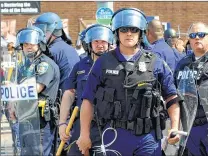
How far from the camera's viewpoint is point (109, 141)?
473cm

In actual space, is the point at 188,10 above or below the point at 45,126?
above

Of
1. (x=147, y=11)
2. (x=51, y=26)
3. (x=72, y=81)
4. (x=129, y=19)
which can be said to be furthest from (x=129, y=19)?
(x=147, y=11)

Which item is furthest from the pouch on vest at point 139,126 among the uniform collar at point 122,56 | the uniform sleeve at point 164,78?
the uniform collar at point 122,56

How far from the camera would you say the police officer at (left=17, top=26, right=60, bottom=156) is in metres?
6.62

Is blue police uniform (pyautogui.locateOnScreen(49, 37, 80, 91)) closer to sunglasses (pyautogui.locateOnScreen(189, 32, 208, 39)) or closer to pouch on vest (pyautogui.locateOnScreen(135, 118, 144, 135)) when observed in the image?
sunglasses (pyautogui.locateOnScreen(189, 32, 208, 39))

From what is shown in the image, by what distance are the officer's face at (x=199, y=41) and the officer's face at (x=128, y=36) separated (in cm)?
126

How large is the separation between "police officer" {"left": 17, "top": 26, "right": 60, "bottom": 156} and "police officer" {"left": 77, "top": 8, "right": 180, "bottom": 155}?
1.90m

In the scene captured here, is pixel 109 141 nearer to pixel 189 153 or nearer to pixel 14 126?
pixel 189 153

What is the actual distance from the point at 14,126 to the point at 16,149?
0.81 feet

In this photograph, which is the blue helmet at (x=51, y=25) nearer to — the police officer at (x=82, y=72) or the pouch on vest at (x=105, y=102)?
the police officer at (x=82, y=72)

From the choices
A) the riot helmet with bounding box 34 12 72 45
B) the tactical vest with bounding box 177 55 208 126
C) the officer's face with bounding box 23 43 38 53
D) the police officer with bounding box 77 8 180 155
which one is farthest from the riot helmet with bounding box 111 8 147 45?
the riot helmet with bounding box 34 12 72 45

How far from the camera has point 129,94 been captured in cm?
463

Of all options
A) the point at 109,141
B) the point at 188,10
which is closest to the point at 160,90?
the point at 109,141

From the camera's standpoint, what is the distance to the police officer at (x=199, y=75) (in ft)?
18.4
